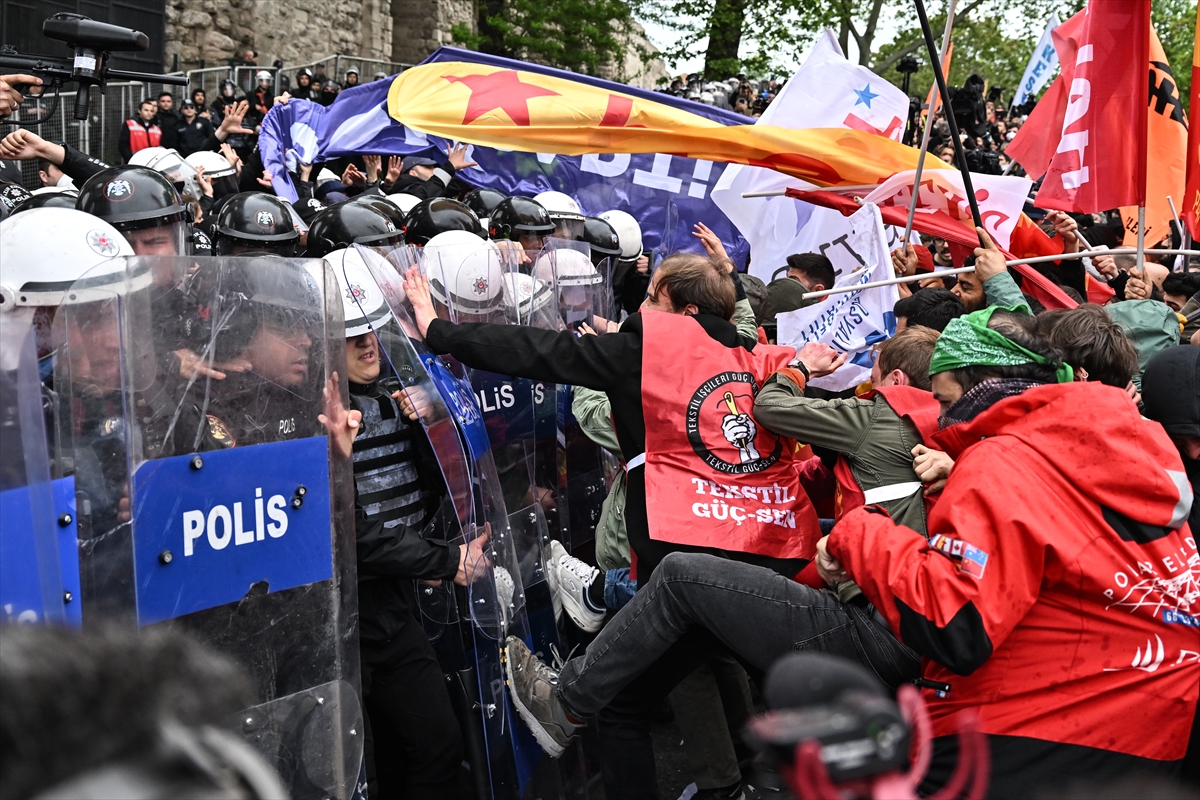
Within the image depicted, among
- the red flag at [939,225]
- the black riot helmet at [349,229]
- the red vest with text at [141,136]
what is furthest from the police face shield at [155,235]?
the red vest with text at [141,136]

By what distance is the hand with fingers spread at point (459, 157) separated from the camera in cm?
786

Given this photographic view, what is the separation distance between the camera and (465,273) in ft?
12.3

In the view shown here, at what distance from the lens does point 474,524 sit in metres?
3.31

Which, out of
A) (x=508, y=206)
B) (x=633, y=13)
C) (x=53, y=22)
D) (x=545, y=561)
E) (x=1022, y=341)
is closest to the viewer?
(x=1022, y=341)

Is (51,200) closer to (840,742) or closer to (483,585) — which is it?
(483,585)

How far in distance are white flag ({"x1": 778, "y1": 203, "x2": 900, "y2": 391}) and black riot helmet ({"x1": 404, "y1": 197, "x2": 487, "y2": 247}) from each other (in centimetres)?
164

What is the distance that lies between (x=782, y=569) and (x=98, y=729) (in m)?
2.75

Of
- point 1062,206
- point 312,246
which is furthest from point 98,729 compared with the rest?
point 1062,206

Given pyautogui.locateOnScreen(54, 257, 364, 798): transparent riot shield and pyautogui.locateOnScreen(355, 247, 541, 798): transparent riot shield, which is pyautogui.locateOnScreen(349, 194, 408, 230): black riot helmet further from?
pyautogui.locateOnScreen(54, 257, 364, 798): transparent riot shield

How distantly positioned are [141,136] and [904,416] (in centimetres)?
1089

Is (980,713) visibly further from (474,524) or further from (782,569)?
(474,524)

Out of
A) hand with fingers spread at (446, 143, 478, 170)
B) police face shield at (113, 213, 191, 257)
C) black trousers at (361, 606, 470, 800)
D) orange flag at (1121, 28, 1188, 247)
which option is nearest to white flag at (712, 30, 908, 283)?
orange flag at (1121, 28, 1188, 247)

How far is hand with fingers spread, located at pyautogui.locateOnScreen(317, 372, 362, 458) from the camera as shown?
8.77 ft

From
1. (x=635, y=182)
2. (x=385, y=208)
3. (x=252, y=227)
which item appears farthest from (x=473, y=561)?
(x=635, y=182)
